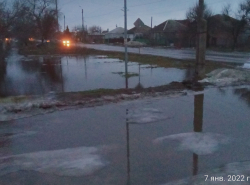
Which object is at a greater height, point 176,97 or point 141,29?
point 141,29

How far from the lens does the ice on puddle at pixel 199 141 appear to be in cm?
661

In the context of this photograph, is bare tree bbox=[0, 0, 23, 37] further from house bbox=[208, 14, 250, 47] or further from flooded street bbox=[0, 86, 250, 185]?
house bbox=[208, 14, 250, 47]

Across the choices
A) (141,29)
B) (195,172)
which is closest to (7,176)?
(195,172)

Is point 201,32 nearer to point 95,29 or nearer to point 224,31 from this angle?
point 224,31

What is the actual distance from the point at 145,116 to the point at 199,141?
94.5 inches

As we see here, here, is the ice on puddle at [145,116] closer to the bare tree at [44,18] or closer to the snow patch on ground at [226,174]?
the snow patch on ground at [226,174]

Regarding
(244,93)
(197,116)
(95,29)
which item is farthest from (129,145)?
(95,29)

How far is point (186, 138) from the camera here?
7312mm

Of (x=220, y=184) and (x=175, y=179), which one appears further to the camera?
(x=175, y=179)

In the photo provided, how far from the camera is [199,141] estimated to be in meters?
7.10

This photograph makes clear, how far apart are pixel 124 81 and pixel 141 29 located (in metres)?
88.3

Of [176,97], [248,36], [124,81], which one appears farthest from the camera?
[248,36]

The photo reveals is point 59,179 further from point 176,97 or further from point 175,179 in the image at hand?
point 176,97

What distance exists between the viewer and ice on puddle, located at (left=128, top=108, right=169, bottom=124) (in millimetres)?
8828
